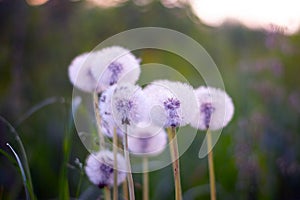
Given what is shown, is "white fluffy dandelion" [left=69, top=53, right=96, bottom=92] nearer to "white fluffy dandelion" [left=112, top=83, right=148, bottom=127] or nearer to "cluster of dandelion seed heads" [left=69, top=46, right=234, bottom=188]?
"cluster of dandelion seed heads" [left=69, top=46, right=234, bottom=188]

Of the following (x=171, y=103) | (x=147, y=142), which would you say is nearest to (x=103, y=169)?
(x=147, y=142)

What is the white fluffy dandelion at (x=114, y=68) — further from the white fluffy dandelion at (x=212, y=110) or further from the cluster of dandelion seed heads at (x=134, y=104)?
the white fluffy dandelion at (x=212, y=110)

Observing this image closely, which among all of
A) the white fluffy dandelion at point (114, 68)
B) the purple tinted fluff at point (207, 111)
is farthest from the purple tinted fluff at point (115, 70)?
the purple tinted fluff at point (207, 111)

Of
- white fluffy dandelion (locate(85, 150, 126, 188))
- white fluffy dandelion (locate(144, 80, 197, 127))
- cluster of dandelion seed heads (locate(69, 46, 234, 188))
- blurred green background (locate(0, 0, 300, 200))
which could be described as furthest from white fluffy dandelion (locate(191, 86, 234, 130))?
blurred green background (locate(0, 0, 300, 200))

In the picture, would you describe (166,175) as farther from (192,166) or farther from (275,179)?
(275,179)

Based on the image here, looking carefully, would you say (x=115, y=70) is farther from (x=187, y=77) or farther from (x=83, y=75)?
(x=187, y=77)
